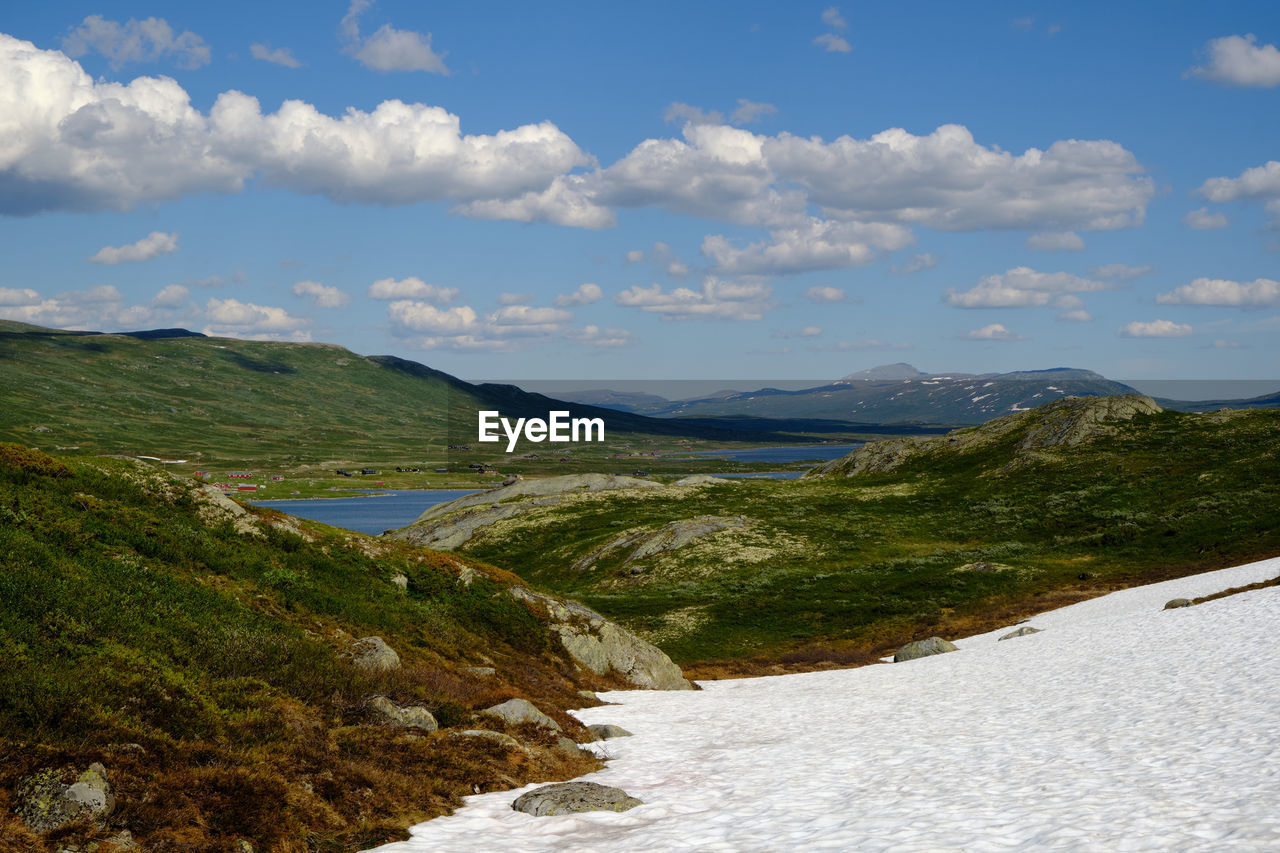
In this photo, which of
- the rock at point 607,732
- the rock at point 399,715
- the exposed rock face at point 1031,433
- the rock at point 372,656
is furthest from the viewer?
the exposed rock face at point 1031,433

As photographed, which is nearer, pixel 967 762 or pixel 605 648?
pixel 967 762

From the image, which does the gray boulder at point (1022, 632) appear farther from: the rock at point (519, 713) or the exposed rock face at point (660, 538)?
the exposed rock face at point (660, 538)

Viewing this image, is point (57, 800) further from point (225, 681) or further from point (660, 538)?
point (660, 538)

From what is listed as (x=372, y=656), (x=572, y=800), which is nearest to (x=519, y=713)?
(x=372, y=656)

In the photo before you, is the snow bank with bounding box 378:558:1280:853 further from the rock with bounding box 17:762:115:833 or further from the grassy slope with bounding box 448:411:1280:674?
the grassy slope with bounding box 448:411:1280:674

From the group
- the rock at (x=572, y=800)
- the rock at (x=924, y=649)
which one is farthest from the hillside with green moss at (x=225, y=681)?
the rock at (x=924, y=649)

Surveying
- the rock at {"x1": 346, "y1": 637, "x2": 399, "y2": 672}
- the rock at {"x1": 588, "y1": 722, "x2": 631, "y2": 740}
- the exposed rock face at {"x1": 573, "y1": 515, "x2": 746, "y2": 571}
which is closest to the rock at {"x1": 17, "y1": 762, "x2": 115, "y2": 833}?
the rock at {"x1": 346, "y1": 637, "x2": 399, "y2": 672}

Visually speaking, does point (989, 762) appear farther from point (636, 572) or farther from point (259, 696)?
point (636, 572)
